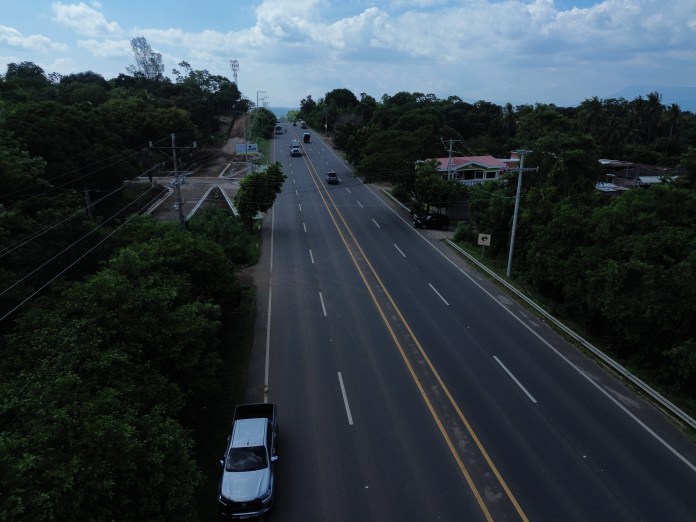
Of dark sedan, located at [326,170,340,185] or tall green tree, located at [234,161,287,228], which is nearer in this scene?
tall green tree, located at [234,161,287,228]

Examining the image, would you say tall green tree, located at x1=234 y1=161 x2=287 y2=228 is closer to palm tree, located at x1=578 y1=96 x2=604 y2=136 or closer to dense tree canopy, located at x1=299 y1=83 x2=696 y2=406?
dense tree canopy, located at x1=299 y1=83 x2=696 y2=406

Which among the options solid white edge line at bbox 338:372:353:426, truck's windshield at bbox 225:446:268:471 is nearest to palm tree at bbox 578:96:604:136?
solid white edge line at bbox 338:372:353:426

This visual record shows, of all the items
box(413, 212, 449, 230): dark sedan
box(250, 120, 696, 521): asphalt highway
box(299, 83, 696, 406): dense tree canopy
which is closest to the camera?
box(250, 120, 696, 521): asphalt highway

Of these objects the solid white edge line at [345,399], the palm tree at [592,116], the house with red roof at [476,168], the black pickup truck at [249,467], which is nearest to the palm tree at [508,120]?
the palm tree at [592,116]

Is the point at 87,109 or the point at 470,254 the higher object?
the point at 87,109

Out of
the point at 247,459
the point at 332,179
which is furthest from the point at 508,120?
the point at 247,459

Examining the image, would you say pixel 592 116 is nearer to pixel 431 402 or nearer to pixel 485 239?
pixel 485 239

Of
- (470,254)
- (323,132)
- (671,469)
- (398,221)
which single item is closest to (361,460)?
(671,469)

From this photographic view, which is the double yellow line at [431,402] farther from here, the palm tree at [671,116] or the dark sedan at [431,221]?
the palm tree at [671,116]

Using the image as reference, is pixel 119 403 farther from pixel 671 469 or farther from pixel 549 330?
pixel 549 330
